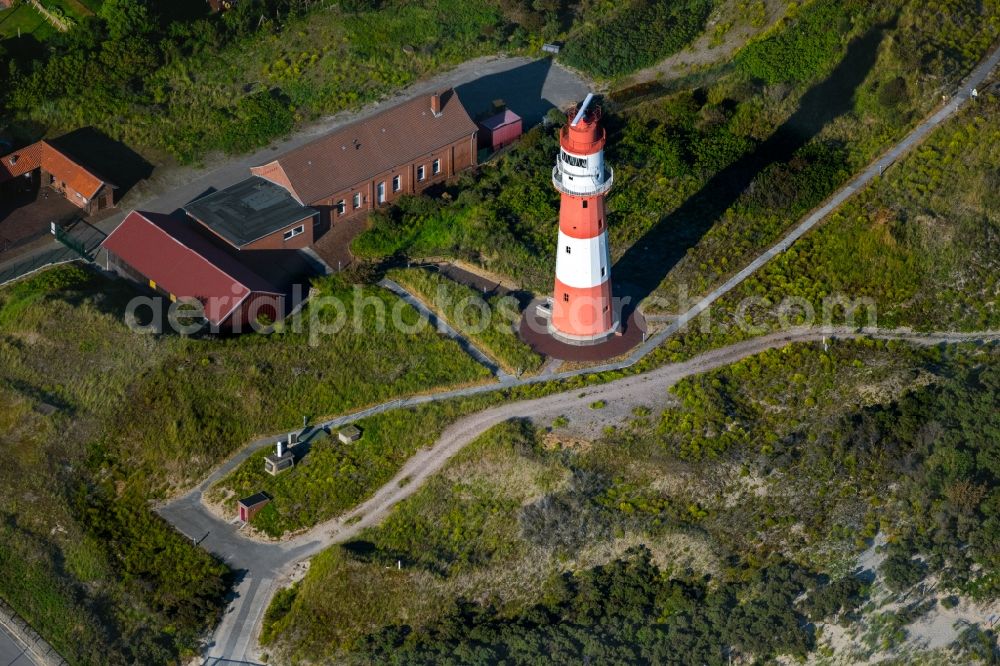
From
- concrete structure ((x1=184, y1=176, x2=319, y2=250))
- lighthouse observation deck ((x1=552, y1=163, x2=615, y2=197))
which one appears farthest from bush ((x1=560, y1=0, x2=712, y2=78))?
Result: lighthouse observation deck ((x1=552, y1=163, x2=615, y2=197))

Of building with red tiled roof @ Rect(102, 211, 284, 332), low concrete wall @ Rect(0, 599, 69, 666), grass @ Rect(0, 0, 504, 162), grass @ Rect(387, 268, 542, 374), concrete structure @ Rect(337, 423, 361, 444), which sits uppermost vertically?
grass @ Rect(0, 0, 504, 162)

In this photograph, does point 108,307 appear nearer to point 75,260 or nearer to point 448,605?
point 75,260

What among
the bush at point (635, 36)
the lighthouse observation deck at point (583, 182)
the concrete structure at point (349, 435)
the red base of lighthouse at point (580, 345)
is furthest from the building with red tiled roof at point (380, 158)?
the lighthouse observation deck at point (583, 182)

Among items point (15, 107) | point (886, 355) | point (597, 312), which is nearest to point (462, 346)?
point (597, 312)

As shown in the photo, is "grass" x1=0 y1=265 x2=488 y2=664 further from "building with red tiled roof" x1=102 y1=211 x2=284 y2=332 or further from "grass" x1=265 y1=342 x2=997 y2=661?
"grass" x1=265 y1=342 x2=997 y2=661

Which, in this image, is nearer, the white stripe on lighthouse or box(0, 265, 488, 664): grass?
box(0, 265, 488, 664): grass

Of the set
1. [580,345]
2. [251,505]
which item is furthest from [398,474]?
[580,345]

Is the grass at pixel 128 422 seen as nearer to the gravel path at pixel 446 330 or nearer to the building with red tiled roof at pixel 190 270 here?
the gravel path at pixel 446 330

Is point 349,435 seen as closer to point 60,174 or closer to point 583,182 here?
point 583,182
